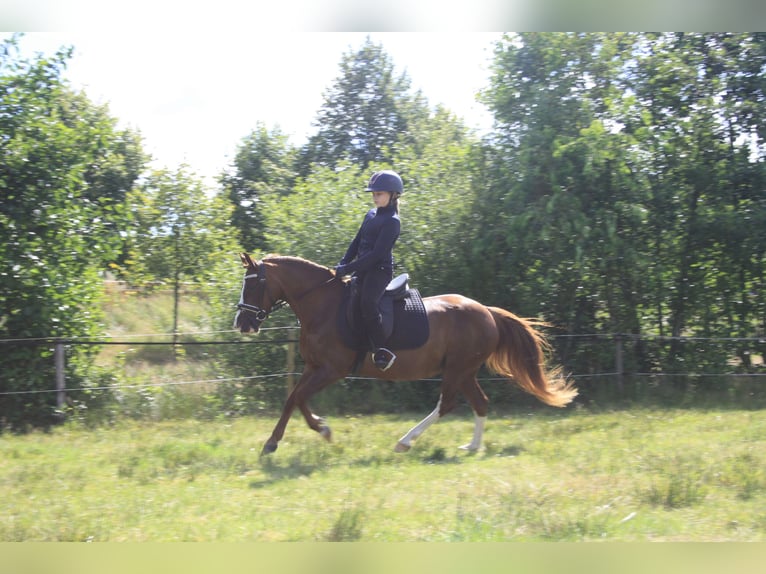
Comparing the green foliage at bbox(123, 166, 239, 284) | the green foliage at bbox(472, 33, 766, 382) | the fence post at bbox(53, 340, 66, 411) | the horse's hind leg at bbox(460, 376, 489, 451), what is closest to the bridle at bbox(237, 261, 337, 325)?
the horse's hind leg at bbox(460, 376, 489, 451)

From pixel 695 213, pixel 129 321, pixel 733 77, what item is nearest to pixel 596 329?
pixel 695 213

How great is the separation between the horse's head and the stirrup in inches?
48.3

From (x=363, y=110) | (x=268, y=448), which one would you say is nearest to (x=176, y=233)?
(x=268, y=448)

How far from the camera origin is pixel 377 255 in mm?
7266

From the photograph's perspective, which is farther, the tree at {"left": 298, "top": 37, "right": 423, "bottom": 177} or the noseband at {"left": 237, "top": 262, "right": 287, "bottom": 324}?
the tree at {"left": 298, "top": 37, "right": 423, "bottom": 177}

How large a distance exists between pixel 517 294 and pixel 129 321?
44.7 ft

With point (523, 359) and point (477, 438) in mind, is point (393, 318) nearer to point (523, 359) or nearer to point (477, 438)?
point (477, 438)

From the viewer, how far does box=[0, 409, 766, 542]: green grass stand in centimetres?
520

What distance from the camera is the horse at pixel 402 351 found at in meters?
7.60

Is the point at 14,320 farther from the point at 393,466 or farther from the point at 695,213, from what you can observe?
the point at 695,213

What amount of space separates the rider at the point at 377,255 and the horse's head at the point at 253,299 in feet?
2.62

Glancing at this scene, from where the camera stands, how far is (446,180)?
13180 millimetres

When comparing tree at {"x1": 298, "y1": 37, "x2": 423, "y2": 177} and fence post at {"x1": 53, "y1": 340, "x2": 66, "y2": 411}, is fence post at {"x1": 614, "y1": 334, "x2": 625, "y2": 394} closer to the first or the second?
fence post at {"x1": 53, "y1": 340, "x2": 66, "y2": 411}

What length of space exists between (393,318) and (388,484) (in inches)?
74.7
